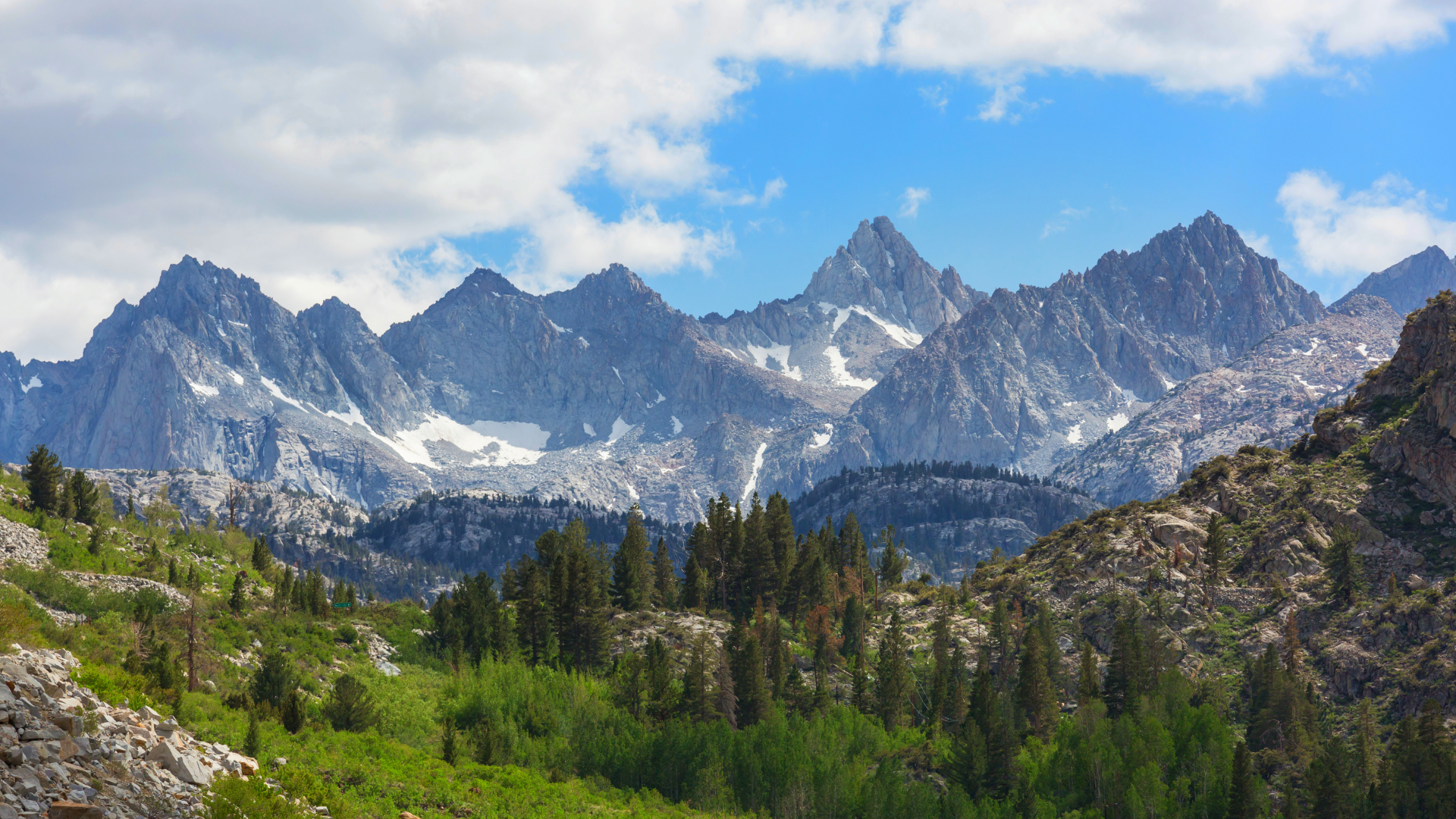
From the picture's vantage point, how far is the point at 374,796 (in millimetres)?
60844

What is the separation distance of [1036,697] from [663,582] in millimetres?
58907

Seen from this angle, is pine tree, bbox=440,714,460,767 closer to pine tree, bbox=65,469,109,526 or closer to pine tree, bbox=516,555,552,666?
pine tree, bbox=516,555,552,666

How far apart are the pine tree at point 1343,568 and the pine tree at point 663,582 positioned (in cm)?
7693

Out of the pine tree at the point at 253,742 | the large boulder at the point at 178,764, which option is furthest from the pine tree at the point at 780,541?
the large boulder at the point at 178,764

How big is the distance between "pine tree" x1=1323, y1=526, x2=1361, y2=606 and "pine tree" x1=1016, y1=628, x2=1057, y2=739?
111 ft

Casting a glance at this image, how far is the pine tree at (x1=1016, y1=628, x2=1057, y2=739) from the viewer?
111m

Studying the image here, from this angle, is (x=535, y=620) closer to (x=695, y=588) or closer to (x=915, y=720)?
(x=695, y=588)

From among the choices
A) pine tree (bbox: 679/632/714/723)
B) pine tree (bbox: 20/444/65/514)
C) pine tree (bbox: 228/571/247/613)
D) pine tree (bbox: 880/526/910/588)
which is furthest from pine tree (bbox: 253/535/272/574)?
pine tree (bbox: 880/526/910/588)

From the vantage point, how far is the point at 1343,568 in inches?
4719

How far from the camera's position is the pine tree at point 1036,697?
111 meters

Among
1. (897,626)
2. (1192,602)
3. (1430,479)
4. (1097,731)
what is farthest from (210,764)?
(1430,479)

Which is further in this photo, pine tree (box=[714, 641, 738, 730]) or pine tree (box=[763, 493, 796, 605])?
pine tree (box=[763, 493, 796, 605])

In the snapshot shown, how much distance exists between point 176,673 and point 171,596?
2742cm

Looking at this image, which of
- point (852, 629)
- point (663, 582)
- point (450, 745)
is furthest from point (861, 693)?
point (450, 745)
